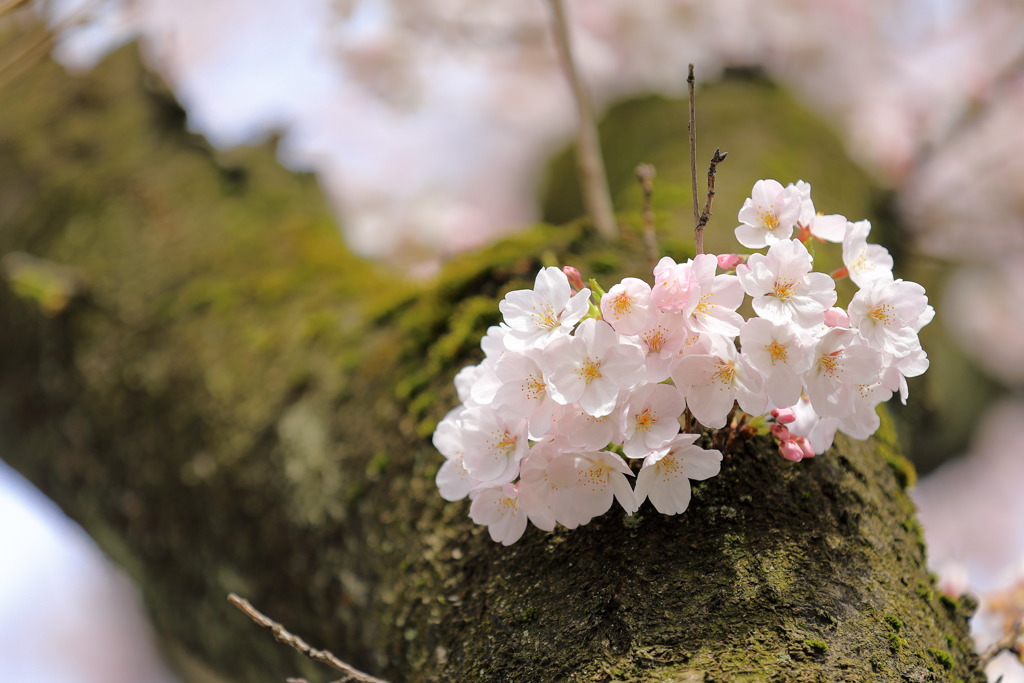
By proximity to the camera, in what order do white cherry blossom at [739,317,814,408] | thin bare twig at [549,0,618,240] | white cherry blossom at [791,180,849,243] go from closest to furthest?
white cherry blossom at [739,317,814,408] < white cherry blossom at [791,180,849,243] < thin bare twig at [549,0,618,240]

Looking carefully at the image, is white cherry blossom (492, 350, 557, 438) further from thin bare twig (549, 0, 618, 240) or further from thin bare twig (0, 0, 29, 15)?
thin bare twig (0, 0, 29, 15)

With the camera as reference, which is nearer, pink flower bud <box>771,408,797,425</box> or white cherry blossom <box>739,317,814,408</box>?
white cherry blossom <box>739,317,814,408</box>

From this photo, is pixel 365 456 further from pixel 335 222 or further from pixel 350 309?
pixel 335 222

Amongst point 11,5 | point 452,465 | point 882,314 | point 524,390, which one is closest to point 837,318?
point 882,314

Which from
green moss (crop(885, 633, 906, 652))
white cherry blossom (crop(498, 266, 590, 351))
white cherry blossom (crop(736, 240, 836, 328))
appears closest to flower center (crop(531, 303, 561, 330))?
white cherry blossom (crop(498, 266, 590, 351))

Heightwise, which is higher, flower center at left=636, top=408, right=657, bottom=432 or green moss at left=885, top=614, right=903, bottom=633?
flower center at left=636, top=408, right=657, bottom=432

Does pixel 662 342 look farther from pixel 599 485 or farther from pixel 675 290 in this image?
pixel 599 485

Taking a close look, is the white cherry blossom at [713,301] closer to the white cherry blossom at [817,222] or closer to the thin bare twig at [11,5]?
the white cherry blossom at [817,222]

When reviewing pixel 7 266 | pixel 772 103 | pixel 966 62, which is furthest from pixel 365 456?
pixel 966 62
